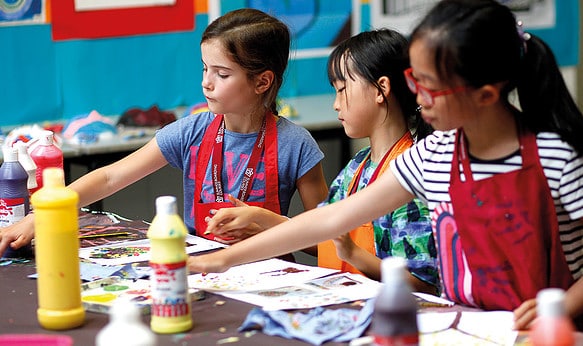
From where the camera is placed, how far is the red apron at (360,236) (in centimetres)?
222

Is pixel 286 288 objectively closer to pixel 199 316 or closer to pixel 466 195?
pixel 199 316

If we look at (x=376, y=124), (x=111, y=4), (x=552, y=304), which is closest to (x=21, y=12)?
(x=111, y=4)

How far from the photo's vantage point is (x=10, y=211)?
2236 millimetres

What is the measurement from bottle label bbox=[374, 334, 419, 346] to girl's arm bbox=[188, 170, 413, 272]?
0.64 meters

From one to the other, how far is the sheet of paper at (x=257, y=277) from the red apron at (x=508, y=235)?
352mm

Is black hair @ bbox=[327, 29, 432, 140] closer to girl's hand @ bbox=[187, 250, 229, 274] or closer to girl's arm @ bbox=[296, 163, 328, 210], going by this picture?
girl's arm @ bbox=[296, 163, 328, 210]

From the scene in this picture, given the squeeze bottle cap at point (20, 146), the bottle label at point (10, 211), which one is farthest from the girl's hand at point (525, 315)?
the squeeze bottle cap at point (20, 146)

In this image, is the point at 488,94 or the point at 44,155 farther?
the point at 44,155

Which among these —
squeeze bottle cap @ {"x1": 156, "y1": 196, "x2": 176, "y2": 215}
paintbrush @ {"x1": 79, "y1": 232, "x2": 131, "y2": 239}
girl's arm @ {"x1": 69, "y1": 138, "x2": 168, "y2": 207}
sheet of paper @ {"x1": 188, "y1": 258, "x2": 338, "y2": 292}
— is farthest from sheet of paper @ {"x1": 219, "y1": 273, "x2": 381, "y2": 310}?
girl's arm @ {"x1": 69, "y1": 138, "x2": 168, "y2": 207}

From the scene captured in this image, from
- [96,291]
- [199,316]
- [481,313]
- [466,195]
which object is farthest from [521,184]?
[96,291]

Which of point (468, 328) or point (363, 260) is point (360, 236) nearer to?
point (363, 260)

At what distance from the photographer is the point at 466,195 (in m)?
1.76

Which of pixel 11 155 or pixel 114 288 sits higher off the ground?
pixel 11 155

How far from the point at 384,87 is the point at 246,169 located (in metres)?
0.51
